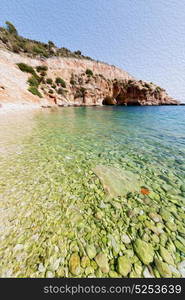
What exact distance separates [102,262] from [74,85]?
139ft

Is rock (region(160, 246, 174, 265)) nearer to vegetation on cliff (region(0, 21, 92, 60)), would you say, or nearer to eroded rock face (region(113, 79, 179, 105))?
vegetation on cliff (region(0, 21, 92, 60))

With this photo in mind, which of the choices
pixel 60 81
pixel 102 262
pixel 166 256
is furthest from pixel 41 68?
pixel 166 256

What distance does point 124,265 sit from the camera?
139 centimetres

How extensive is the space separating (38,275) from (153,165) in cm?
385

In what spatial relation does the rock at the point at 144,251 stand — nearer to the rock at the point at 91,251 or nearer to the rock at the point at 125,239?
the rock at the point at 125,239

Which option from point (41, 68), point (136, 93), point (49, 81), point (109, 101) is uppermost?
point (41, 68)

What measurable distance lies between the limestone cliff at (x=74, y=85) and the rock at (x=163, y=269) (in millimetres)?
21909

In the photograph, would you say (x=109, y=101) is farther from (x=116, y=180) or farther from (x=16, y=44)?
(x=116, y=180)

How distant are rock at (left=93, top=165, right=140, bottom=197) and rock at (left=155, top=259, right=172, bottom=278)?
126cm

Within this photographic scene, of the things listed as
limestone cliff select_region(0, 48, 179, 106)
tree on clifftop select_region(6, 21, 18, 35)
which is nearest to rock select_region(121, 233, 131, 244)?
limestone cliff select_region(0, 48, 179, 106)

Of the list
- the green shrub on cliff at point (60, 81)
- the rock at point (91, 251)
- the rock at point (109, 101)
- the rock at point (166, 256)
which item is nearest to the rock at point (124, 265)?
the rock at point (91, 251)

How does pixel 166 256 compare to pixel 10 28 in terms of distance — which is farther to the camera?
pixel 10 28

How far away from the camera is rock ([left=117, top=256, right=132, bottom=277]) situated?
1.33 m

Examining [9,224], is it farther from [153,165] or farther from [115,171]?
[153,165]
